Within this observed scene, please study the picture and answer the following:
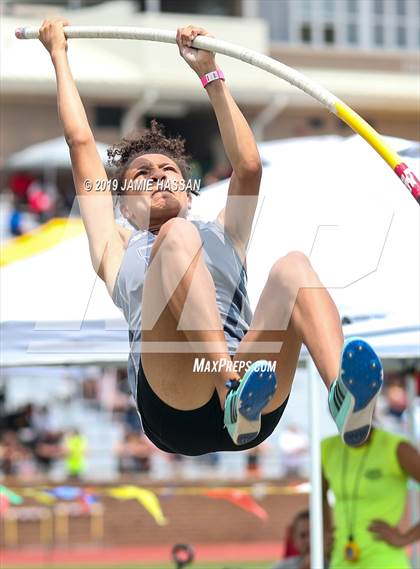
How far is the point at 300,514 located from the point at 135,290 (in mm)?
3848

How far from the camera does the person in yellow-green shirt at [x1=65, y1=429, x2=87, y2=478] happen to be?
16.7 meters

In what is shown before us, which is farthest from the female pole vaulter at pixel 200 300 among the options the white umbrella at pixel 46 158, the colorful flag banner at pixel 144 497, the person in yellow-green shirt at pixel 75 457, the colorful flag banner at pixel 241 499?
the white umbrella at pixel 46 158

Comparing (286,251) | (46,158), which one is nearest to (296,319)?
(286,251)

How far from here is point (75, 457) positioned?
1669 cm

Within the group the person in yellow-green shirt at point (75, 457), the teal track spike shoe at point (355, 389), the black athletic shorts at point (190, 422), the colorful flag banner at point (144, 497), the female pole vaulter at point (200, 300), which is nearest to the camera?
the teal track spike shoe at point (355, 389)

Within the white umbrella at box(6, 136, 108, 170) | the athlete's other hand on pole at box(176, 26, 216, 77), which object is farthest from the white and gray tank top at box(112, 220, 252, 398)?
the white umbrella at box(6, 136, 108, 170)

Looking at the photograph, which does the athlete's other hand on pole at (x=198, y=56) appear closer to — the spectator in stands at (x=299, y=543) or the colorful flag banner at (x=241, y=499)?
the spectator in stands at (x=299, y=543)

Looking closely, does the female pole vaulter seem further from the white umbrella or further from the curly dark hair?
the white umbrella

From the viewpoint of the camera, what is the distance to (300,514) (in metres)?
8.20

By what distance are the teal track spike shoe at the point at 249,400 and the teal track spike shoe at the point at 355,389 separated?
0.71 ft

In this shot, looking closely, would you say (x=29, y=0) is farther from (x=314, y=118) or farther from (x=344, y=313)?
(x=344, y=313)

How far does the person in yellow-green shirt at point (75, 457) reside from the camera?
54.7 ft

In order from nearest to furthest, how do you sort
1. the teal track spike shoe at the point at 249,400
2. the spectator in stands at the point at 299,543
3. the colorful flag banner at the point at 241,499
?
1. the teal track spike shoe at the point at 249,400
2. the spectator in stands at the point at 299,543
3. the colorful flag banner at the point at 241,499

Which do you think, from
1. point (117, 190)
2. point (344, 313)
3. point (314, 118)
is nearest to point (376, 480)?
point (344, 313)
